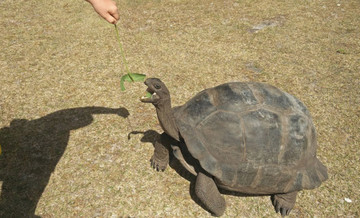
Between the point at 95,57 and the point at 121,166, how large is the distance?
244 centimetres

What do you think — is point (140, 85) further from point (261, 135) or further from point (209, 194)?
point (261, 135)

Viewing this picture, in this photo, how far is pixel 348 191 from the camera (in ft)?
10.0

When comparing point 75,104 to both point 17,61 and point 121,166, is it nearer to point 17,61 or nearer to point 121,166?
point 121,166

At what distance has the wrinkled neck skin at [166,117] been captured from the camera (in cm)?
245

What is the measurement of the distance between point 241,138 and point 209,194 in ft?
2.09

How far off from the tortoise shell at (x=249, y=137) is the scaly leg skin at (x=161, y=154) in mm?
411

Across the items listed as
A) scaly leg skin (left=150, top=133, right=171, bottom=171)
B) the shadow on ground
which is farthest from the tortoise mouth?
the shadow on ground

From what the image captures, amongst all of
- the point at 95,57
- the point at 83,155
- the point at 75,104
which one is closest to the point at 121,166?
the point at 83,155

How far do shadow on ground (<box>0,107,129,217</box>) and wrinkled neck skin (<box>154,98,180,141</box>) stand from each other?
1.49 meters

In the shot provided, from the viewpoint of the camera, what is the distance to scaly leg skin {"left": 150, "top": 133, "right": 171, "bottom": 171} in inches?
117

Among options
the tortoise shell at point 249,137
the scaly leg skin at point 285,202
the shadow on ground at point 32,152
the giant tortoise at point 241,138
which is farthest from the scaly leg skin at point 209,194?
the shadow on ground at point 32,152

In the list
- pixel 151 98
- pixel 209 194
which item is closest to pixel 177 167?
pixel 209 194

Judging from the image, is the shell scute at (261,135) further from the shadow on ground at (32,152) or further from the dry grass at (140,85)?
the shadow on ground at (32,152)

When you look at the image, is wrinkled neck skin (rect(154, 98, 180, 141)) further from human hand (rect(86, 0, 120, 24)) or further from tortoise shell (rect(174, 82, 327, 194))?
human hand (rect(86, 0, 120, 24))
